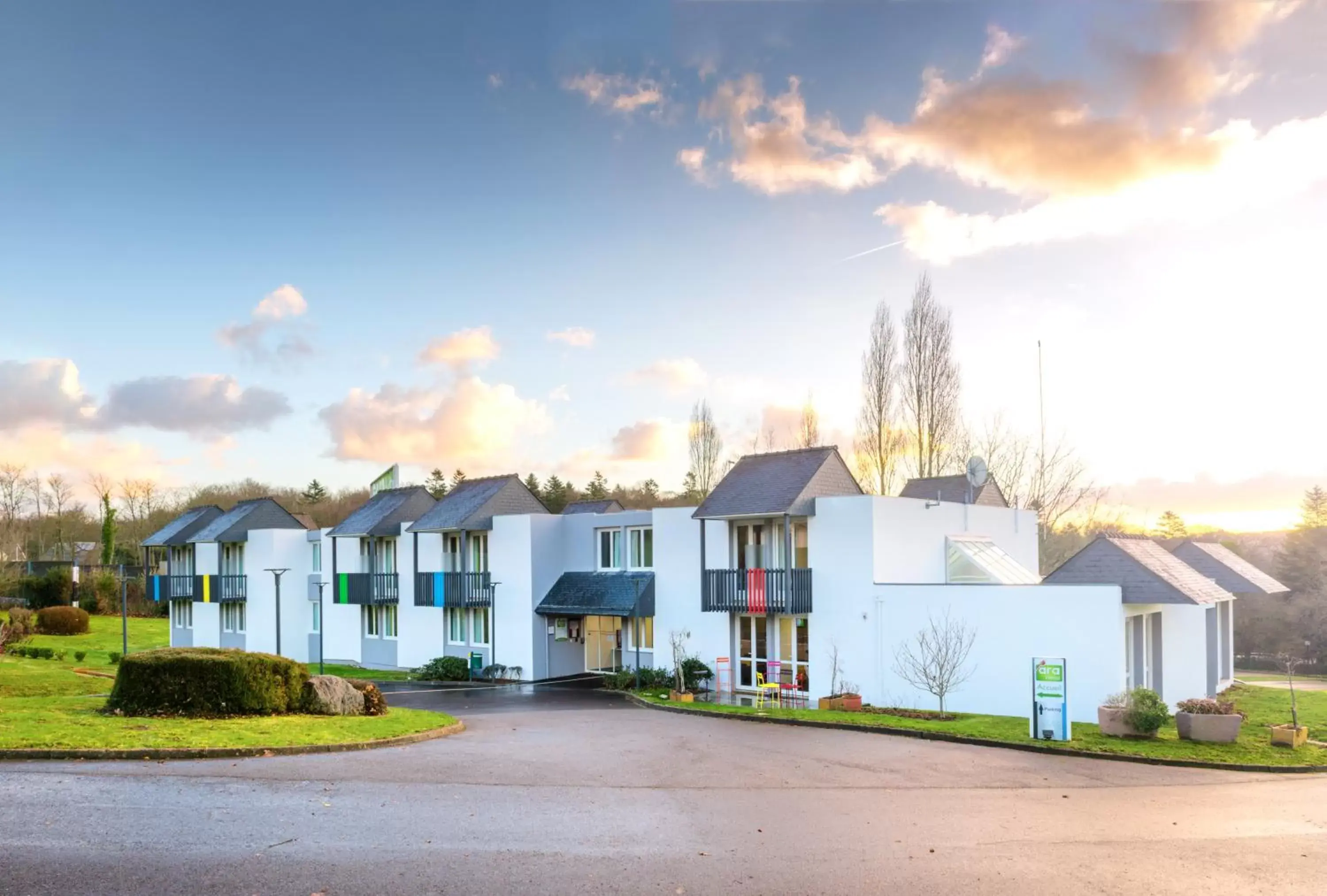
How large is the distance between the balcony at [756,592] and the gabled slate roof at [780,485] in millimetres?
1653

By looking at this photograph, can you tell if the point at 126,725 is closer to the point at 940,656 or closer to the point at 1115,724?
the point at 940,656

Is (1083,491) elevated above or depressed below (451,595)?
above

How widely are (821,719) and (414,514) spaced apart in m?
23.8

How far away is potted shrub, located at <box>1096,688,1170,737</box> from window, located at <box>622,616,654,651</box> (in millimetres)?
15593

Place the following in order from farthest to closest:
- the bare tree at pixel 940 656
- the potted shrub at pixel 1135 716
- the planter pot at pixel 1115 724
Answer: the bare tree at pixel 940 656 < the planter pot at pixel 1115 724 < the potted shrub at pixel 1135 716

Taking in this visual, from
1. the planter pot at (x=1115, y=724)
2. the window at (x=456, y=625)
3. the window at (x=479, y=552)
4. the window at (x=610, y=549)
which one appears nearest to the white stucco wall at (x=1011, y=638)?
the planter pot at (x=1115, y=724)

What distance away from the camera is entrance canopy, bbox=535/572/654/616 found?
3039 cm

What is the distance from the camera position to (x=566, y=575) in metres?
34.2

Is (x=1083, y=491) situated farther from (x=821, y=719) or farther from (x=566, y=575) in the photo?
(x=821, y=719)

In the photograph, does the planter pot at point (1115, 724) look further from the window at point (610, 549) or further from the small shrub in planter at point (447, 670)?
the small shrub in planter at point (447, 670)

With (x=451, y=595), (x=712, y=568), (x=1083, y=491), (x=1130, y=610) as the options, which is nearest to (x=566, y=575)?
(x=451, y=595)

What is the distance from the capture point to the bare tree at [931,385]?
1665 inches

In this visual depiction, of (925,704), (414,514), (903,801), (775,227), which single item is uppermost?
(775,227)

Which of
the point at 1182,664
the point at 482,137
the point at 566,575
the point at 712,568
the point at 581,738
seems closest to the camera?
the point at 581,738
